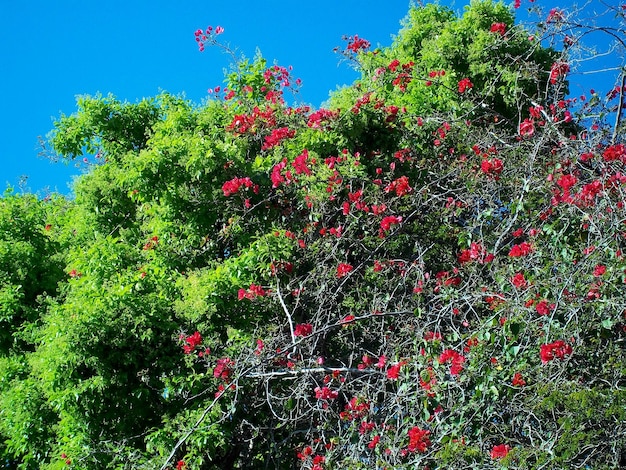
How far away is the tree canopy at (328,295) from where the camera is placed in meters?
3.29

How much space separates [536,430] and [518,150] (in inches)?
95.9

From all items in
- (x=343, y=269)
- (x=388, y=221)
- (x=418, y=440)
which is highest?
Result: (x=388, y=221)

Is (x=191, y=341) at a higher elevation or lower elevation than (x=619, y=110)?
lower

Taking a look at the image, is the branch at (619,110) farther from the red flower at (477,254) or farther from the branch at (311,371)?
the branch at (311,371)

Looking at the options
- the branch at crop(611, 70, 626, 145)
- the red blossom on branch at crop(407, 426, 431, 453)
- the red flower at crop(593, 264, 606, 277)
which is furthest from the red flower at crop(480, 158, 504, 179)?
the red blossom on branch at crop(407, 426, 431, 453)

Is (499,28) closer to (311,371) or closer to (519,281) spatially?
(519,281)

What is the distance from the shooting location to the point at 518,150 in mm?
5016

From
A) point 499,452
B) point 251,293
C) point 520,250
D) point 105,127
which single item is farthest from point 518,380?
point 105,127

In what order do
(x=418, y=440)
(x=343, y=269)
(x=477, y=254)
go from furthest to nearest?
(x=343, y=269), (x=477, y=254), (x=418, y=440)

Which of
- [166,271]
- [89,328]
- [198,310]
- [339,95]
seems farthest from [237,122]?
[339,95]

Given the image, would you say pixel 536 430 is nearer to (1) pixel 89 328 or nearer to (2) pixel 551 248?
(2) pixel 551 248

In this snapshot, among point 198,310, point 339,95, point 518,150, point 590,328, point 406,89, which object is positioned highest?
point 339,95

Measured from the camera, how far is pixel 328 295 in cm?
472

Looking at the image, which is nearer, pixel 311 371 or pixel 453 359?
pixel 453 359
